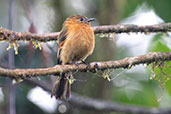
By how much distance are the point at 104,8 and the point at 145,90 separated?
76.9 inches

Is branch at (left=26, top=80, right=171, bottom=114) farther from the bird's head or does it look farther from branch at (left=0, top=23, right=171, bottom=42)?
branch at (left=0, top=23, right=171, bottom=42)

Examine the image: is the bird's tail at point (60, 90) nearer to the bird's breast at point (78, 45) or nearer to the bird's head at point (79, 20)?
the bird's breast at point (78, 45)

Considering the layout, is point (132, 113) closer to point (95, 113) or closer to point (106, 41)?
point (95, 113)

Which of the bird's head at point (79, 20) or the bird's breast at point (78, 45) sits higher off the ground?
the bird's head at point (79, 20)

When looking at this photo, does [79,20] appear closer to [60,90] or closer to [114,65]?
[60,90]

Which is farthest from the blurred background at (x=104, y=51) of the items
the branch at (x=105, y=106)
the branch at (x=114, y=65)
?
the branch at (x=114, y=65)

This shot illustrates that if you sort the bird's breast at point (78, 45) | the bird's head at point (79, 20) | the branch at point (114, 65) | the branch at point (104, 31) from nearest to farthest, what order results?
the branch at point (114, 65) → the branch at point (104, 31) → the bird's breast at point (78, 45) → the bird's head at point (79, 20)

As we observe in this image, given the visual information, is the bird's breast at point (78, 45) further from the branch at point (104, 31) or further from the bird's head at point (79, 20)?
the bird's head at point (79, 20)

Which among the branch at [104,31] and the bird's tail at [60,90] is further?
the bird's tail at [60,90]

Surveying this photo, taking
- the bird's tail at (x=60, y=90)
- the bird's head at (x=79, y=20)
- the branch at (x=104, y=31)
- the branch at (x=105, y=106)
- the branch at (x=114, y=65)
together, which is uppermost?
the bird's head at (x=79, y=20)

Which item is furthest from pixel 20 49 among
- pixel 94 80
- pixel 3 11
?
→ pixel 94 80

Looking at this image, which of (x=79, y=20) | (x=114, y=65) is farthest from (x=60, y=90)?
(x=114, y=65)

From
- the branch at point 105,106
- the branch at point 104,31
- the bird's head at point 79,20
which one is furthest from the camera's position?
the branch at point 105,106

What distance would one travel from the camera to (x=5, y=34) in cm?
391
